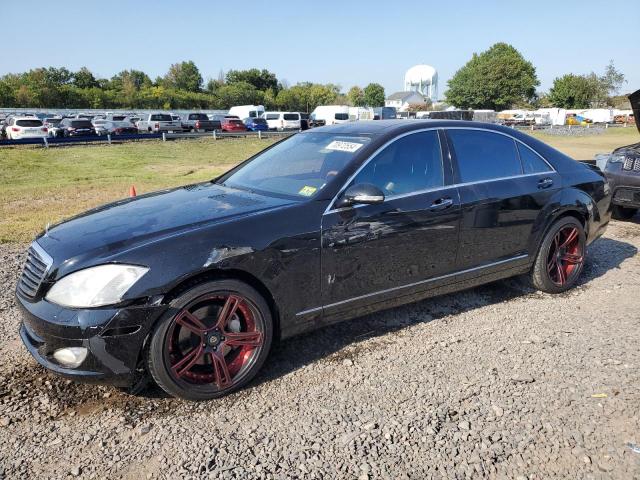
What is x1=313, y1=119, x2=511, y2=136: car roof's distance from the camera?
3787mm

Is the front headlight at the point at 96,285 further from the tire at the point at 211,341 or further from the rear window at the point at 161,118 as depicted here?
the rear window at the point at 161,118

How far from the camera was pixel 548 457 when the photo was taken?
2.46 meters

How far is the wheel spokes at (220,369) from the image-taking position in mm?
2930

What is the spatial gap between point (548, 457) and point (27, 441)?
2713 millimetres

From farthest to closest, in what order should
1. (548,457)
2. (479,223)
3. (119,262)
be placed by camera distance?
→ (479,223) → (119,262) → (548,457)

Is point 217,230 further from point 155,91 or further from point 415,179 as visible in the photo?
point 155,91

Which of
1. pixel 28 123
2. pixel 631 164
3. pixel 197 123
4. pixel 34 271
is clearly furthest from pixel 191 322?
pixel 197 123

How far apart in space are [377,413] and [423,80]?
484 ft

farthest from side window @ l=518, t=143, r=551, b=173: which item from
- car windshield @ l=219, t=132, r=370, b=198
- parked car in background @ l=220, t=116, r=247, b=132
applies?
parked car in background @ l=220, t=116, r=247, b=132

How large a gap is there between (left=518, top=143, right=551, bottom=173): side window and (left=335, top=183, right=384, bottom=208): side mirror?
74.4 inches

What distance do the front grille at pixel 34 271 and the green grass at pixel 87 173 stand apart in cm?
431

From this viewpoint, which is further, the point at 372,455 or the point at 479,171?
the point at 479,171

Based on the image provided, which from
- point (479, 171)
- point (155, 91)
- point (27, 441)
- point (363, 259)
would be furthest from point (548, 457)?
point (155, 91)

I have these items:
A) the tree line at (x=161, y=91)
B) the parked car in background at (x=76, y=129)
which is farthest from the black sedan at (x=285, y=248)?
the tree line at (x=161, y=91)
